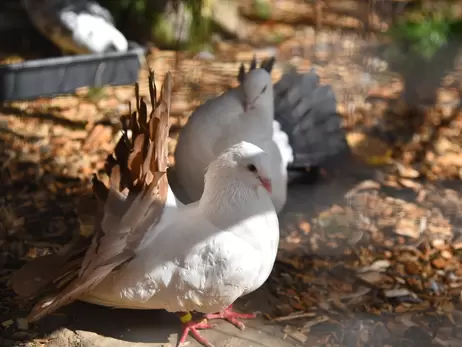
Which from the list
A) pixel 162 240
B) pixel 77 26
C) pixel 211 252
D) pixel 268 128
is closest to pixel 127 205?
pixel 162 240

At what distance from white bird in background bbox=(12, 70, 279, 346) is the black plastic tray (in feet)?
5.71

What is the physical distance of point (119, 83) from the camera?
434 cm

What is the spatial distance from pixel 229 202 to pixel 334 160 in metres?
1.36

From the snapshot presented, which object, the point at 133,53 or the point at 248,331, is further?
the point at 133,53

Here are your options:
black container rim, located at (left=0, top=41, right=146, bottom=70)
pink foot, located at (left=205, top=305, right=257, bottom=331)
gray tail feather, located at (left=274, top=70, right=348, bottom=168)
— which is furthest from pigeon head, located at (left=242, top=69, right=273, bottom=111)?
black container rim, located at (left=0, top=41, right=146, bottom=70)

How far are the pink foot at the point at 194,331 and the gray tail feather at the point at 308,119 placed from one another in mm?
1192

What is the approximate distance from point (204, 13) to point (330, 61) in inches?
40.6

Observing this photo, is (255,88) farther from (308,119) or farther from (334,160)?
(334,160)

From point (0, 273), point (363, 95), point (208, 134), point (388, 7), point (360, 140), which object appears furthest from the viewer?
point (388, 7)

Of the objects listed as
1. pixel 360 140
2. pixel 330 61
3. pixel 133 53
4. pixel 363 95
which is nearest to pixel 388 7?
pixel 330 61

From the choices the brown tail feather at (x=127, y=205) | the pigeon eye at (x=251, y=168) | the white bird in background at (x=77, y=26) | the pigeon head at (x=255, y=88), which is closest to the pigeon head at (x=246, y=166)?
the pigeon eye at (x=251, y=168)

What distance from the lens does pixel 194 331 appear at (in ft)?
8.57

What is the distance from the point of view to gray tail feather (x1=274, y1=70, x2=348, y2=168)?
361cm

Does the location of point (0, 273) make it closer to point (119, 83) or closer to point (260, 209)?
point (260, 209)
